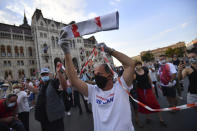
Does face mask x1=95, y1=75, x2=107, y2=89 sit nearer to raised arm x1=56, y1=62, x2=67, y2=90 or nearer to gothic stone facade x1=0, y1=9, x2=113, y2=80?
raised arm x1=56, y1=62, x2=67, y2=90

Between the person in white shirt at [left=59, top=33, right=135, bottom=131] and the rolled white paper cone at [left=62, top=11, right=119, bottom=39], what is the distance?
174 mm

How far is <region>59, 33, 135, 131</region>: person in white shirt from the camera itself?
4.60 ft

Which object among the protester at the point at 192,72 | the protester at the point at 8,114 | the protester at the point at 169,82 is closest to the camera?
the protester at the point at 192,72

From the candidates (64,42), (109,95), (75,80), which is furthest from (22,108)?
(109,95)

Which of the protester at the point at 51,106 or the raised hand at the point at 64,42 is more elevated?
the raised hand at the point at 64,42

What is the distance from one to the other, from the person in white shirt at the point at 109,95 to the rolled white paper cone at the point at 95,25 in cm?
17

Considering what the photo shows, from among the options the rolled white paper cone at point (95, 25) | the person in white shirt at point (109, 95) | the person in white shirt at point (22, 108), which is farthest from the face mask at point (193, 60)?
the person in white shirt at point (22, 108)

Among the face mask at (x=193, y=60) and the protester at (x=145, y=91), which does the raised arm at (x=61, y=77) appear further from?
the face mask at (x=193, y=60)

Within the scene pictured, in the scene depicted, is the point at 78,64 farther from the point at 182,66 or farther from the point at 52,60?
the point at 182,66

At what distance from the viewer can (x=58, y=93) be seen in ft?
8.87

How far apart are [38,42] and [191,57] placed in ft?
118

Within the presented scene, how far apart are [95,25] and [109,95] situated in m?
1.05

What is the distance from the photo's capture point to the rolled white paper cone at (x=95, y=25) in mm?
1502

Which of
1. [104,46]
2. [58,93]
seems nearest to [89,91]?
[104,46]
